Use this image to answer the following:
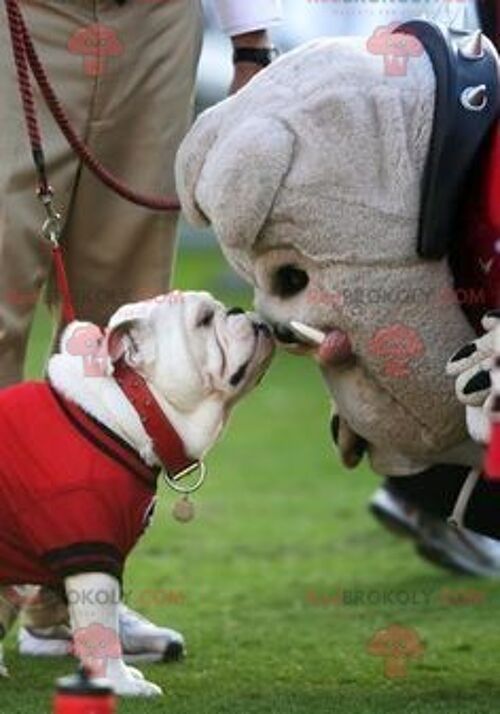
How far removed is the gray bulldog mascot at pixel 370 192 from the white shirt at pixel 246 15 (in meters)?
0.53

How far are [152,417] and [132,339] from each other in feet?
0.43

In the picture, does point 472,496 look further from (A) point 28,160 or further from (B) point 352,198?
(A) point 28,160

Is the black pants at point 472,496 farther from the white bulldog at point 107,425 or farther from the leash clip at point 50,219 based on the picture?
the leash clip at point 50,219

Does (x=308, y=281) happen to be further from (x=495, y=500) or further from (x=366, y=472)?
(x=366, y=472)

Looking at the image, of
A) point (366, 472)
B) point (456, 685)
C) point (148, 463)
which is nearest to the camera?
point (148, 463)

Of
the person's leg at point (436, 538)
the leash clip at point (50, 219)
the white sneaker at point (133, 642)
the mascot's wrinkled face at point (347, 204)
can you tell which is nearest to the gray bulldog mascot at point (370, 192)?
the mascot's wrinkled face at point (347, 204)

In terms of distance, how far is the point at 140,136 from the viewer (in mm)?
3693

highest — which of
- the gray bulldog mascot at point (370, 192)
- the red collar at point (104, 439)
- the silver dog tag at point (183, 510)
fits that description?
the gray bulldog mascot at point (370, 192)

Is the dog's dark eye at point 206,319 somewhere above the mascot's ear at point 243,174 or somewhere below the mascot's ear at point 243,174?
below

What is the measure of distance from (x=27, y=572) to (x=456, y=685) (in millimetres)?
763


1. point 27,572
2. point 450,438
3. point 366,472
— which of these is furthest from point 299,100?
point 366,472

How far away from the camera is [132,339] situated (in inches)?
129

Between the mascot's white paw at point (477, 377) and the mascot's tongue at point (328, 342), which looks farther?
the mascot's tongue at point (328, 342)

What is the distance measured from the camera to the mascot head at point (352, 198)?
305cm
